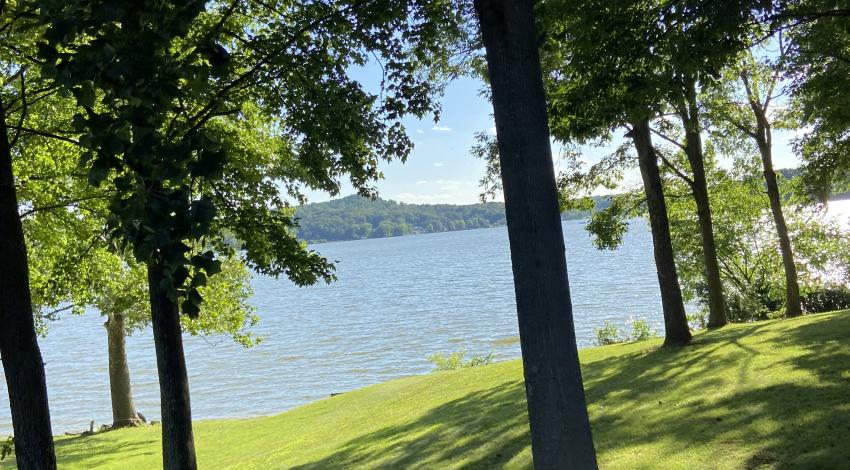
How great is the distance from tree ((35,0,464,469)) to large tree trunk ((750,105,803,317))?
11565mm

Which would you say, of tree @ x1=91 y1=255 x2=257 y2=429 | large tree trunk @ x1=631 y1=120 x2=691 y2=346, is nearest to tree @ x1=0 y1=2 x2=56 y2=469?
tree @ x1=91 y1=255 x2=257 y2=429

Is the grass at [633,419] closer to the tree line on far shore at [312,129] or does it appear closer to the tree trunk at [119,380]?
the tree line on far shore at [312,129]

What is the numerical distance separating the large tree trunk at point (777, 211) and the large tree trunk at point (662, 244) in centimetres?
676

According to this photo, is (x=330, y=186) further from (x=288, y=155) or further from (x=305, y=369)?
(x=305, y=369)

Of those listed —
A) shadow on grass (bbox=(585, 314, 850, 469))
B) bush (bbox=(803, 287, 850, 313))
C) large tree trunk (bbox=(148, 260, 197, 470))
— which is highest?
large tree trunk (bbox=(148, 260, 197, 470))

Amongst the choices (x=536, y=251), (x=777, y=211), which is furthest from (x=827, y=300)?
(x=536, y=251)

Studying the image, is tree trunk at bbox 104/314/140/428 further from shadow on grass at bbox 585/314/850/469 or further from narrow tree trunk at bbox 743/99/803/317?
narrow tree trunk at bbox 743/99/803/317

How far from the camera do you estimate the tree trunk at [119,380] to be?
76.5ft

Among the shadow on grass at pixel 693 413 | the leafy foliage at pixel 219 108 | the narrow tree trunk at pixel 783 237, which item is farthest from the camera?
the narrow tree trunk at pixel 783 237

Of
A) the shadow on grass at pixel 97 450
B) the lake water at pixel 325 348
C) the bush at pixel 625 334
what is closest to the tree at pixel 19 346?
the shadow on grass at pixel 97 450

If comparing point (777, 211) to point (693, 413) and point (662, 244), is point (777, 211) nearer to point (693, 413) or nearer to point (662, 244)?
point (662, 244)

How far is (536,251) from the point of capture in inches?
176

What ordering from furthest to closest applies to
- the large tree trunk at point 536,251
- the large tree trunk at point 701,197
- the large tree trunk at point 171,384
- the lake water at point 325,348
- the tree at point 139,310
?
1. the lake water at point 325,348
2. the tree at point 139,310
3. the large tree trunk at point 701,197
4. the large tree trunk at point 171,384
5. the large tree trunk at point 536,251

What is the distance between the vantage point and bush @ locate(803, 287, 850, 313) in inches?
961
